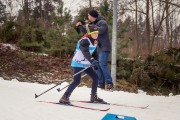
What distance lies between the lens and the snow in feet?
19.7

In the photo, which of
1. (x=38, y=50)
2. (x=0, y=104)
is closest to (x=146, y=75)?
(x=0, y=104)

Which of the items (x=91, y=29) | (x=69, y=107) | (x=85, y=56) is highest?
(x=91, y=29)

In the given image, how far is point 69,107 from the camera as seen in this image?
269 inches

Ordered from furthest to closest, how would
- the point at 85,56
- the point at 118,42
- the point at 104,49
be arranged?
the point at 118,42
the point at 104,49
the point at 85,56

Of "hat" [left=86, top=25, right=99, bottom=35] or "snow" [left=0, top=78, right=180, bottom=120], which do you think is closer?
"snow" [left=0, top=78, right=180, bottom=120]

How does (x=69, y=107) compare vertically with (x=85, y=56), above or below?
below

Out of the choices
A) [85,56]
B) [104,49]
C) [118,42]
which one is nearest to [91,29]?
[85,56]

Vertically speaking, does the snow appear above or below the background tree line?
below

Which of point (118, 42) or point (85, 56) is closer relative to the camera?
point (85, 56)

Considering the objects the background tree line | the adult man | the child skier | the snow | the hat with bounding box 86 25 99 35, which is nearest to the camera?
the snow

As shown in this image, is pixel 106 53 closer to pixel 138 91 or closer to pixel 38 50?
pixel 138 91

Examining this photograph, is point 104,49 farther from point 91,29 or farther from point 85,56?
point 85,56

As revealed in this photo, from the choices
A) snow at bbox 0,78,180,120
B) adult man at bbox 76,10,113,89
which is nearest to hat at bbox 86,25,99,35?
adult man at bbox 76,10,113,89

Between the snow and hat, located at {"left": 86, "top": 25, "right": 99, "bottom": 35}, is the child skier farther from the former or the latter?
the snow
